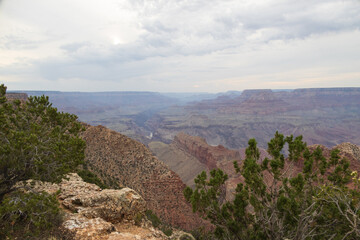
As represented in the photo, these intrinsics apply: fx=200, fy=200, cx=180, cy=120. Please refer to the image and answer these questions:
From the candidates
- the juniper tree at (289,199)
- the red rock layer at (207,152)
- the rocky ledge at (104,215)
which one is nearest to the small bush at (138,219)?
the rocky ledge at (104,215)

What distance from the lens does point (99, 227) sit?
940 cm

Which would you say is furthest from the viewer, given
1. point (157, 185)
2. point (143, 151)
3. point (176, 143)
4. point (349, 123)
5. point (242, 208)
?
point (349, 123)

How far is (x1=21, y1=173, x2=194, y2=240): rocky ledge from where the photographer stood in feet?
30.0

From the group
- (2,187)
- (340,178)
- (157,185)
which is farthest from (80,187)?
(157,185)

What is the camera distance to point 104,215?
11.2 m

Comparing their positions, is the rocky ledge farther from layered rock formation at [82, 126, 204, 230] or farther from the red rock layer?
the red rock layer

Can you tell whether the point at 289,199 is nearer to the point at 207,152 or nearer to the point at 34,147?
the point at 34,147

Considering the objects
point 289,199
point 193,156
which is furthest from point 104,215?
point 193,156

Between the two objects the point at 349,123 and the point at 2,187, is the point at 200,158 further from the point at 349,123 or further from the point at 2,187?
the point at 349,123

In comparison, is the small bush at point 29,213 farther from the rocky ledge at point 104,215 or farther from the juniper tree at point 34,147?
the rocky ledge at point 104,215

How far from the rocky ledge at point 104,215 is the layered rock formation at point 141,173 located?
64.6 feet

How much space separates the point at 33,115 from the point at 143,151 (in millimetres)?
32399

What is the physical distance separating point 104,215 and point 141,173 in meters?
26.3

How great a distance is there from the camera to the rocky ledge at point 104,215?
9.14m
